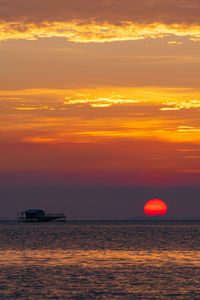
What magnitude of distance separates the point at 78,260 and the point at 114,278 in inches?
690

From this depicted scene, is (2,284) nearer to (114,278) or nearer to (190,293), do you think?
(114,278)

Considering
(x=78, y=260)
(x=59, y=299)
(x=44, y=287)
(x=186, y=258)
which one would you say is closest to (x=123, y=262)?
(x=78, y=260)

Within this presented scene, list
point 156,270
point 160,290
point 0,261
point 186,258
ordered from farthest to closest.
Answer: point 186,258 < point 0,261 < point 156,270 < point 160,290

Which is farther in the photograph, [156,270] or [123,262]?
[123,262]

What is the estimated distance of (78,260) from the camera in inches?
2657

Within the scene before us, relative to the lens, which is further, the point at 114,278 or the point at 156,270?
the point at 156,270

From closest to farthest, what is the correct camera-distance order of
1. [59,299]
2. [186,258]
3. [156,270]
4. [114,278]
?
[59,299], [114,278], [156,270], [186,258]

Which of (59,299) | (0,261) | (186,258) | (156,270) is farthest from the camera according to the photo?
(186,258)

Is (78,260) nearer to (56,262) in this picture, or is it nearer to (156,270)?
(56,262)

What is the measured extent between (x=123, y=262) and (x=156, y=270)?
9.19 metres

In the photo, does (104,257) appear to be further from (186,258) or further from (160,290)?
(160,290)

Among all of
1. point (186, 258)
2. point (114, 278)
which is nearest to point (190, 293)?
point (114, 278)

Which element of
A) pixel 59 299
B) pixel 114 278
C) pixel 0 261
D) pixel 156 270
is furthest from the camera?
pixel 0 261

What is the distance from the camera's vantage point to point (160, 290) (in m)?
44.2
